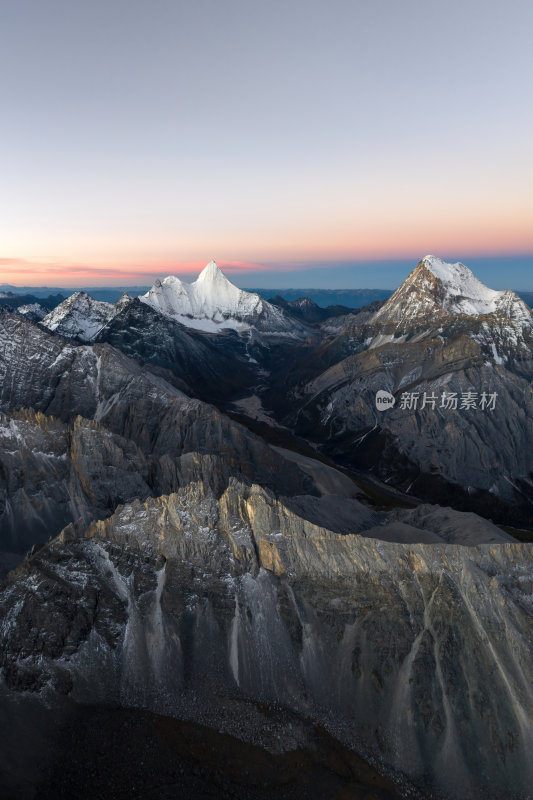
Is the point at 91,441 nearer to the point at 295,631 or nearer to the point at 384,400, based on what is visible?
the point at 295,631

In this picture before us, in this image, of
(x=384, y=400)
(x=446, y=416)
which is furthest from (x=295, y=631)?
(x=384, y=400)

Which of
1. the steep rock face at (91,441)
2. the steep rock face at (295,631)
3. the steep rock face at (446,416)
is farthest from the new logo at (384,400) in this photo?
the steep rock face at (295,631)

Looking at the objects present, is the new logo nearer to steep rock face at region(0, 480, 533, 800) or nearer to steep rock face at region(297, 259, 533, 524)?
steep rock face at region(297, 259, 533, 524)

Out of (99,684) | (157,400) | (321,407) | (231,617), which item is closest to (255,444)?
(157,400)

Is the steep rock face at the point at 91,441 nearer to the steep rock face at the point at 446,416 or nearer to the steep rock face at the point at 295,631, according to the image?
the steep rock face at the point at 295,631

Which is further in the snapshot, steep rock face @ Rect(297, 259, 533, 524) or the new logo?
the new logo

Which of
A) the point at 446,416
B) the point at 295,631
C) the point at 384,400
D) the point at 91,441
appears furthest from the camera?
the point at 384,400

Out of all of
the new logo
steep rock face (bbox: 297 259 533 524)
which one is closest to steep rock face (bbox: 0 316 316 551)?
steep rock face (bbox: 297 259 533 524)

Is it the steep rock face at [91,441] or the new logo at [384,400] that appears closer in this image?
the steep rock face at [91,441]

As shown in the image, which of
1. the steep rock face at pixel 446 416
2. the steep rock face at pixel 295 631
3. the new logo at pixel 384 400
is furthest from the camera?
the new logo at pixel 384 400
